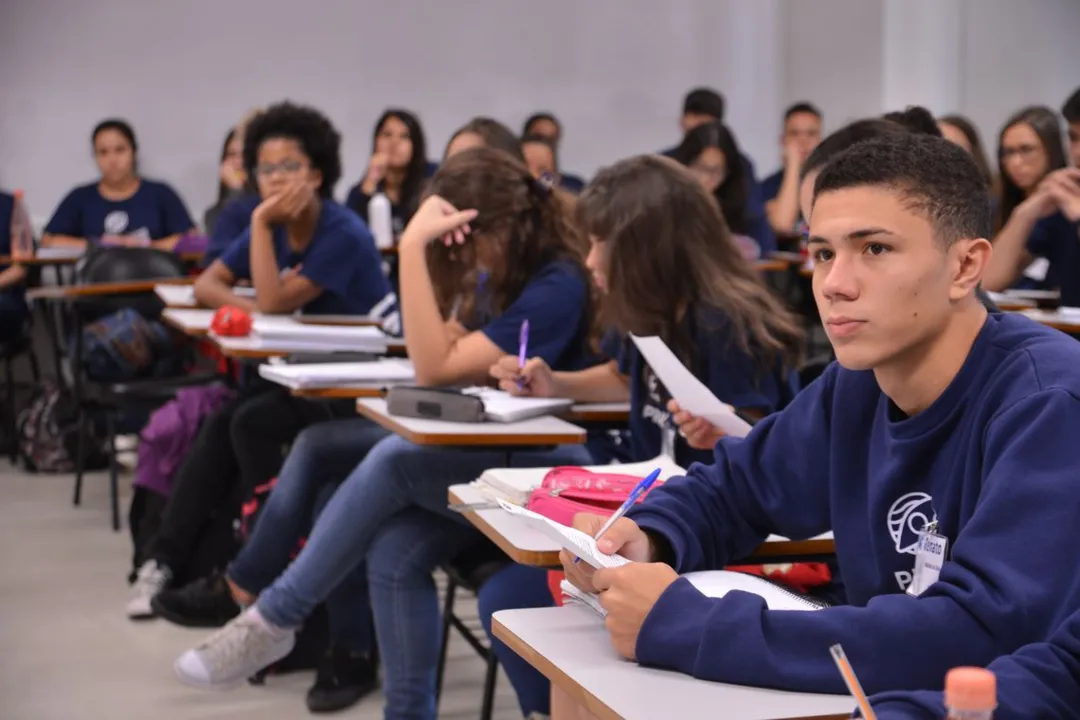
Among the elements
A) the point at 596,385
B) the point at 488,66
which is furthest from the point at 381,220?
the point at 596,385

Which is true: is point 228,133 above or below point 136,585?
above

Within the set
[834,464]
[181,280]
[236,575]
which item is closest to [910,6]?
[181,280]

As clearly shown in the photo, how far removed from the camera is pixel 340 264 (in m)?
4.00

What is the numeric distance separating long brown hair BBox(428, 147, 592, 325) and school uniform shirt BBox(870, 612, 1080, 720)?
6.39ft

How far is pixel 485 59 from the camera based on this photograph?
8.12 meters

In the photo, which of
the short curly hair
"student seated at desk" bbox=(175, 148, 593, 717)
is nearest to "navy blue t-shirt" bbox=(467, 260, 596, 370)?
"student seated at desk" bbox=(175, 148, 593, 717)

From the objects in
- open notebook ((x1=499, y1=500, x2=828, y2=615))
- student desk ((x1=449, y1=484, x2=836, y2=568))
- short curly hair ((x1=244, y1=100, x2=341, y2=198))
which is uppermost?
short curly hair ((x1=244, y1=100, x2=341, y2=198))

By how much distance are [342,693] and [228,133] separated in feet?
15.6

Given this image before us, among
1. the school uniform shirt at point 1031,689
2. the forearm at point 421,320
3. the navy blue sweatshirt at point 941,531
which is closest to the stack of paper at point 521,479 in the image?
the navy blue sweatshirt at point 941,531

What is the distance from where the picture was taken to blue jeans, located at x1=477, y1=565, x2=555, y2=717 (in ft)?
7.54

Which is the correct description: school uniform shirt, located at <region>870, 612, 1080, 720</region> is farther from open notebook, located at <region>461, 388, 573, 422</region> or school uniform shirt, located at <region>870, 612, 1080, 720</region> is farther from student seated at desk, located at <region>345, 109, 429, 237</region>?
student seated at desk, located at <region>345, 109, 429, 237</region>

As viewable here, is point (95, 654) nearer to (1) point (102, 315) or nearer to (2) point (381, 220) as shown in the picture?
(1) point (102, 315)

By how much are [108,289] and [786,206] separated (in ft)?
12.2

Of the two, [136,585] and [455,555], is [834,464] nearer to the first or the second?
[455,555]
